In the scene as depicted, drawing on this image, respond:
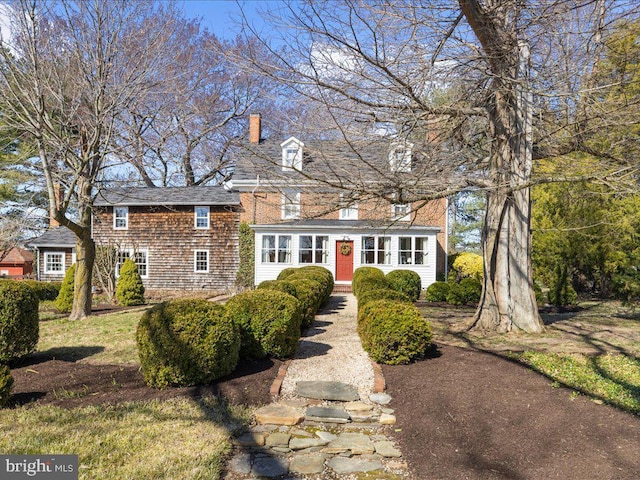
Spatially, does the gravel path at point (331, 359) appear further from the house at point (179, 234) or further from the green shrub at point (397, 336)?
the house at point (179, 234)

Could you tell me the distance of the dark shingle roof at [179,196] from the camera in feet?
73.4

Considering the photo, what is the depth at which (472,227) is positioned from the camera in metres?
38.8

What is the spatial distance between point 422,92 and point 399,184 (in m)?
1.57

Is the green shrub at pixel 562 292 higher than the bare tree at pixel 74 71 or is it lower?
lower

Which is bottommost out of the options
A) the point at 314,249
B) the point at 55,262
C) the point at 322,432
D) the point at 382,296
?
the point at 322,432

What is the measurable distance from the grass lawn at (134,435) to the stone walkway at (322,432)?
249mm

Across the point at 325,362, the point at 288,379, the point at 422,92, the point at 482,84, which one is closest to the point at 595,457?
the point at 288,379

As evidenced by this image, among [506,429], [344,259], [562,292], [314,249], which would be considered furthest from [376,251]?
[506,429]

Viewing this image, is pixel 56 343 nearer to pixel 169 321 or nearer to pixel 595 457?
pixel 169 321

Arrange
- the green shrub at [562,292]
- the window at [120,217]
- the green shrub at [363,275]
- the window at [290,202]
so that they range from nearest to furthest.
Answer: the window at [290,202] < the green shrub at [363,275] < the green shrub at [562,292] < the window at [120,217]

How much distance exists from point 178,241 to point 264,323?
1784 centimetres

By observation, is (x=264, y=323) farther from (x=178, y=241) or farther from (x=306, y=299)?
(x=178, y=241)

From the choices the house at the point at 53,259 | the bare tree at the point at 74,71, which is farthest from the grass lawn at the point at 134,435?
the house at the point at 53,259

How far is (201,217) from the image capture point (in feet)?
75.4
